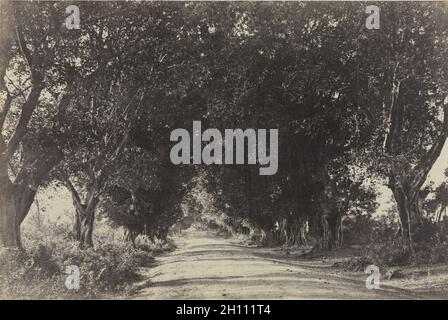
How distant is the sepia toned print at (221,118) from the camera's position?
1496 cm

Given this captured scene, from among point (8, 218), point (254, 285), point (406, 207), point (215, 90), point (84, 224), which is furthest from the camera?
point (84, 224)

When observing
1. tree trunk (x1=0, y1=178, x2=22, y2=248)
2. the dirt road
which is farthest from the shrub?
the dirt road

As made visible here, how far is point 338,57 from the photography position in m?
18.8

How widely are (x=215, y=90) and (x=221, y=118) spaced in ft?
3.58

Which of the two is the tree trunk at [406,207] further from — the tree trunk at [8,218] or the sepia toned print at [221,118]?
the tree trunk at [8,218]

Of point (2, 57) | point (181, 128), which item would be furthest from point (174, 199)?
point (2, 57)

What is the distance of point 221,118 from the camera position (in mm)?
19156

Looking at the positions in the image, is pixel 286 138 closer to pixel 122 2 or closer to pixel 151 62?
pixel 151 62

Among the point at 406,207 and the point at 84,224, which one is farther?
the point at 84,224

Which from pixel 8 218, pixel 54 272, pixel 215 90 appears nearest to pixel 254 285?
pixel 54 272

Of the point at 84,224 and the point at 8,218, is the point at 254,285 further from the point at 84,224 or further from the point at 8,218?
the point at 84,224

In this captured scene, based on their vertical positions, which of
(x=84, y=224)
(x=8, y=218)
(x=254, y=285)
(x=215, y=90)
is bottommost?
(x=254, y=285)

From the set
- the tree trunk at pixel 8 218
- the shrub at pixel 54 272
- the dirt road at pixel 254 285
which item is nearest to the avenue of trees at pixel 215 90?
the tree trunk at pixel 8 218
